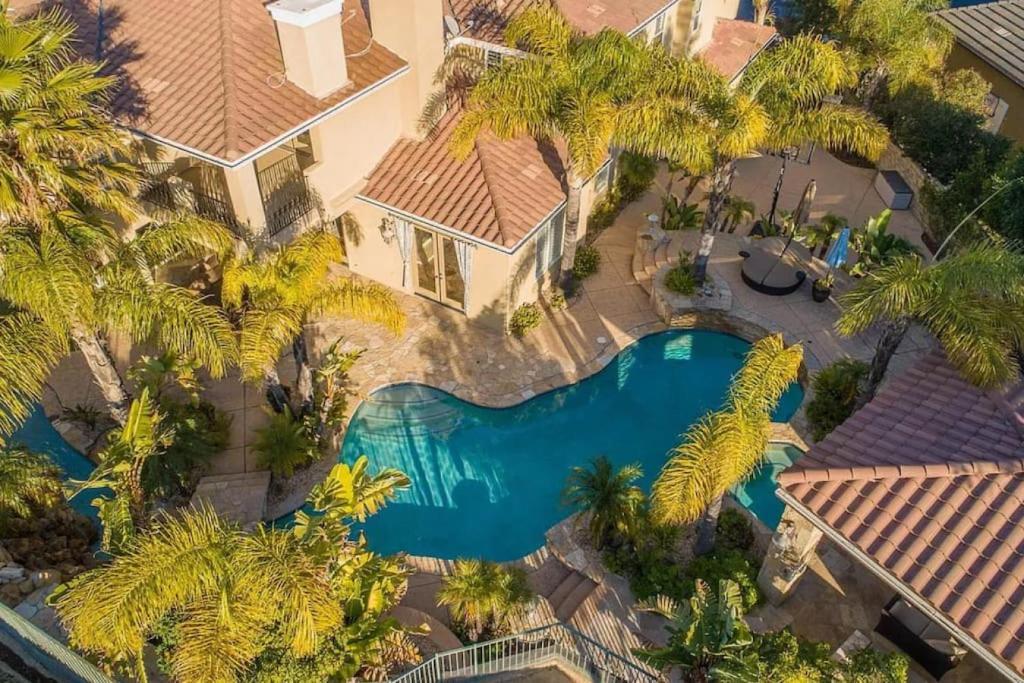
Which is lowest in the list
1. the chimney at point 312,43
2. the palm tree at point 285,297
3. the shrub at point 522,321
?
the shrub at point 522,321

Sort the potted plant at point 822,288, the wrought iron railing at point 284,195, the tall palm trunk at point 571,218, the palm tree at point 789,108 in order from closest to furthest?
the palm tree at point 789,108, the wrought iron railing at point 284,195, the tall palm trunk at point 571,218, the potted plant at point 822,288

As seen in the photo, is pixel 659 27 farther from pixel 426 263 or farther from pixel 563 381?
pixel 563 381

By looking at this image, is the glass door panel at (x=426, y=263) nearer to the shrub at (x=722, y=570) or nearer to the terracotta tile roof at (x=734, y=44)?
the shrub at (x=722, y=570)

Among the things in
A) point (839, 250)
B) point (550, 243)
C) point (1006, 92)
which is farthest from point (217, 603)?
point (1006, 92)

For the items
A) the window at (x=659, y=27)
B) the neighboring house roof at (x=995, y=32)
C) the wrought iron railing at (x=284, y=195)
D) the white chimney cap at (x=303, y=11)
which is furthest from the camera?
the neighboring house roof at (x=995, y=32)

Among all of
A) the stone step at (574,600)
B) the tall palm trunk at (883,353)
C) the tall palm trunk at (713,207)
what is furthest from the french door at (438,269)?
the tall palm trunk at (883,353)

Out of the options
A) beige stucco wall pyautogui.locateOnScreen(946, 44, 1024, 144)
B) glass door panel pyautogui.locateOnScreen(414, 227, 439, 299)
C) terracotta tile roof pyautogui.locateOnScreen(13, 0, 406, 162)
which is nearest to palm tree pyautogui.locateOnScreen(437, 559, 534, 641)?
glass door panel pyautogui.locateOnScreen(414, 227, 439, 299)

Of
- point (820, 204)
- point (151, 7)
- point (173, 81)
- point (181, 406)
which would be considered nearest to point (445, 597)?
point (181, 406)
